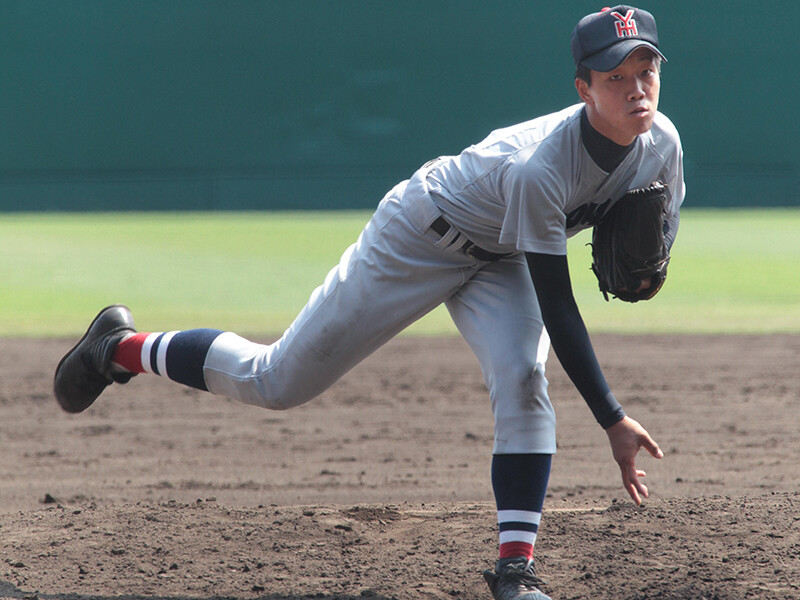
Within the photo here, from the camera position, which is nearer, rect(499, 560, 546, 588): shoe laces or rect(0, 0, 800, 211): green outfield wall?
rect(499, 560, 546, 588): shoe laces

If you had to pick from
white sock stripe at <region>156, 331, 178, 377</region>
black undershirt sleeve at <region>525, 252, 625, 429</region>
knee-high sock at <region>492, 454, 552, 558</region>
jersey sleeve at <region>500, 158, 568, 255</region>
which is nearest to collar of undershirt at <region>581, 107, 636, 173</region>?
jersey sleeve at <region>500, 158, 568, 255</region>

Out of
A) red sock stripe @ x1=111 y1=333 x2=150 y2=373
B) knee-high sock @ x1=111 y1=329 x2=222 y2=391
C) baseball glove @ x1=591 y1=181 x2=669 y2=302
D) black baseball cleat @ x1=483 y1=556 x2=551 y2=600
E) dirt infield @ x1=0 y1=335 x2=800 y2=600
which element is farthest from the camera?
red sock stripe @ x1=111 y1=333 x2=150 y2=373

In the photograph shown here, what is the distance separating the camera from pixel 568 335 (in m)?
1.99

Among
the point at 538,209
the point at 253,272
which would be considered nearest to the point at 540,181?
the point at 538,209

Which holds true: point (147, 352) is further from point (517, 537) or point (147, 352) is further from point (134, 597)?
point (517, 537)

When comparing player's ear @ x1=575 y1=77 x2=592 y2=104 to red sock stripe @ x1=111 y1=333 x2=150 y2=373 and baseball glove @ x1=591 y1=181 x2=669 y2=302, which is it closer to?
baseball glove @ x1=591 y1=181 x2=669 y2=302

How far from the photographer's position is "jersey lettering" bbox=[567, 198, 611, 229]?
222cm

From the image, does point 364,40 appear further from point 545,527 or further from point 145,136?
point 545,527

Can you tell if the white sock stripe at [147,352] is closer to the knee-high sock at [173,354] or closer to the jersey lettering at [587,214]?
the knee-high sock at [173,354]

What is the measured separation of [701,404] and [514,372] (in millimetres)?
2713

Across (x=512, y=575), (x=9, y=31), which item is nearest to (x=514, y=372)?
(x=512, y=575)

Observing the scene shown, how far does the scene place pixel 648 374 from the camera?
511cm

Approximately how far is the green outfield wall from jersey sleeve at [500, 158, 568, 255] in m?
9.56

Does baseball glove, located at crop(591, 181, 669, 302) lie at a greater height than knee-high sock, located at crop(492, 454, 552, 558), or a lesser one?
greater
